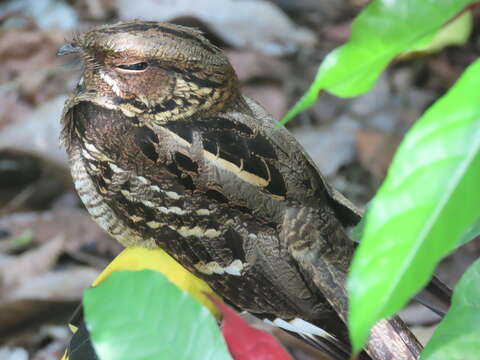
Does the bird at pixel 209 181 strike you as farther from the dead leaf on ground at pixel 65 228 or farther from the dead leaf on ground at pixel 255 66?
the dead leaf on ground at pixel 255 66

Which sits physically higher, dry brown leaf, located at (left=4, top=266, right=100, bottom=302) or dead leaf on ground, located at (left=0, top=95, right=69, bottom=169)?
dead leaf on ground, located at (left=0, top=95, right=69, bottom=169)

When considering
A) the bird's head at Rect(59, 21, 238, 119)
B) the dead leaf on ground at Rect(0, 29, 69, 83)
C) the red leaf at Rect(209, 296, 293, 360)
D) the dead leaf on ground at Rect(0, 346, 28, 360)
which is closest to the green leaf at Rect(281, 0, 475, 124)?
the red leaf at Rect(209, 296, 293, 360)

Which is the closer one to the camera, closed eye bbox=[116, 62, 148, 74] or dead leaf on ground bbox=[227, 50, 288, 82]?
closed eye bbox=[116, 62, 148, 74]

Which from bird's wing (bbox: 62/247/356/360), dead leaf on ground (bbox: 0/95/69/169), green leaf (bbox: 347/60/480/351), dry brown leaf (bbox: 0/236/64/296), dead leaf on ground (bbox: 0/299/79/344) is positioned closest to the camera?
green leaf (bbox: 347/60/480/351)

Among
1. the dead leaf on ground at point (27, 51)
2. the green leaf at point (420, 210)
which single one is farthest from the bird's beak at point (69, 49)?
the dead leaf on ground at point (27, 51)

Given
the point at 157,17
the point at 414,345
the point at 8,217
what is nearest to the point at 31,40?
the point at 157,17

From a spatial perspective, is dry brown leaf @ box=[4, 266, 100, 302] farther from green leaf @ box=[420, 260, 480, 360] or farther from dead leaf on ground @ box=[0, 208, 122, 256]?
green leaf @ box=[420, 260, 480, 360]

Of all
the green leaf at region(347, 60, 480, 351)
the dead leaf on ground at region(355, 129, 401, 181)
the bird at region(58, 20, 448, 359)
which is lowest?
the dead leaf on ground at region(355, 129, 401, 181)

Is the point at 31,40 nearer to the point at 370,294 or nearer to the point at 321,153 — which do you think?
the point at 321,153
